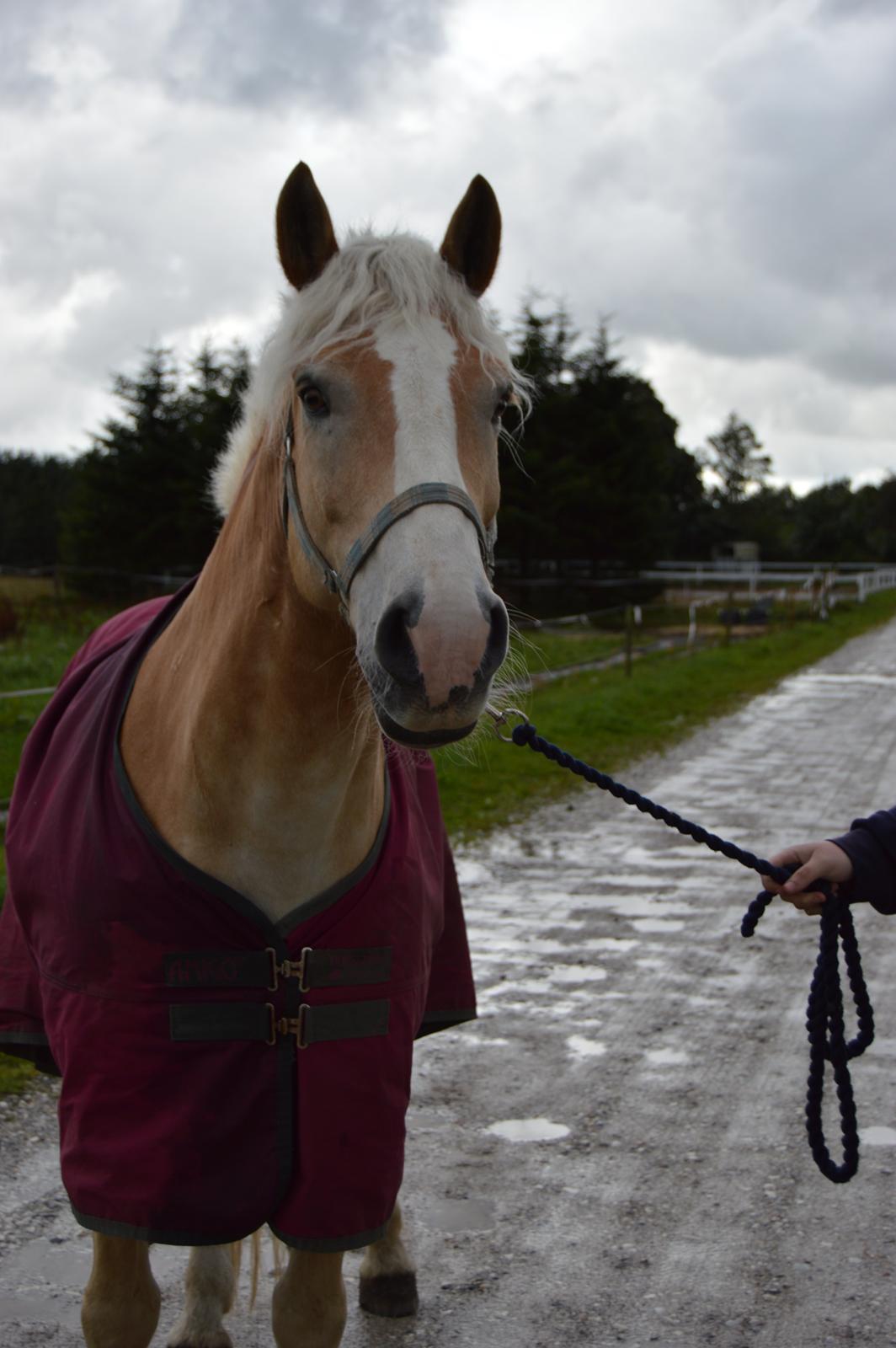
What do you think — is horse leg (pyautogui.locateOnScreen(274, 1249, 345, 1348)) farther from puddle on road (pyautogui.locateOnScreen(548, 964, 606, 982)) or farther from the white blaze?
puddle on road (pyautogui.locateOnScreen(548, 964, 606, 982))

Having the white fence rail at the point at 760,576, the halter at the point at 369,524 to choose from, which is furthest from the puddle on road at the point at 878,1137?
the white fence rail at the point at 760,576

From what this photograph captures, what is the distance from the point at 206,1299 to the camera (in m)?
2.96

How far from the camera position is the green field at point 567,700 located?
28.0 feet

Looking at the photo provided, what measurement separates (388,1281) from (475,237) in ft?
8.34

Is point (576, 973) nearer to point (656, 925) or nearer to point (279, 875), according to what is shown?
point (656, 925)

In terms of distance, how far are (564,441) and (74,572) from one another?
1164 centimetres

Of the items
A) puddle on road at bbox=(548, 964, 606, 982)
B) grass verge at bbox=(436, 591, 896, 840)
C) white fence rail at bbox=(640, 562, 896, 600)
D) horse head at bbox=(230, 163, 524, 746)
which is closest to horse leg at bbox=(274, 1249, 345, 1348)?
grass verge at bbox=(436, 591, 896, 840)

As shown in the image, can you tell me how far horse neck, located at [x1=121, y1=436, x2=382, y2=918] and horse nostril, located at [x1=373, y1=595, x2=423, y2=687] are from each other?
1.25 ft

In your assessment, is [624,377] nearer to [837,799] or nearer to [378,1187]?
[837,799]

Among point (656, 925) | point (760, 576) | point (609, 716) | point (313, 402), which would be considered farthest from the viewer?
point (760, 576)

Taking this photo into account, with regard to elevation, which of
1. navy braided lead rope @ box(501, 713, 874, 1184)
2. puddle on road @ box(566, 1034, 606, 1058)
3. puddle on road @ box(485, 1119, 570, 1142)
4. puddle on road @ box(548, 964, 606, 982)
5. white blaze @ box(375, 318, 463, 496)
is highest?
white blaze @ box(375, 318, 463, 496)

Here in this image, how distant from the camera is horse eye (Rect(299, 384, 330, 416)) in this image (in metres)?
2.21

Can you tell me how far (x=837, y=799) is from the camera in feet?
29.1

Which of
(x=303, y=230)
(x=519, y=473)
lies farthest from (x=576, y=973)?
(x=519, y=473)
